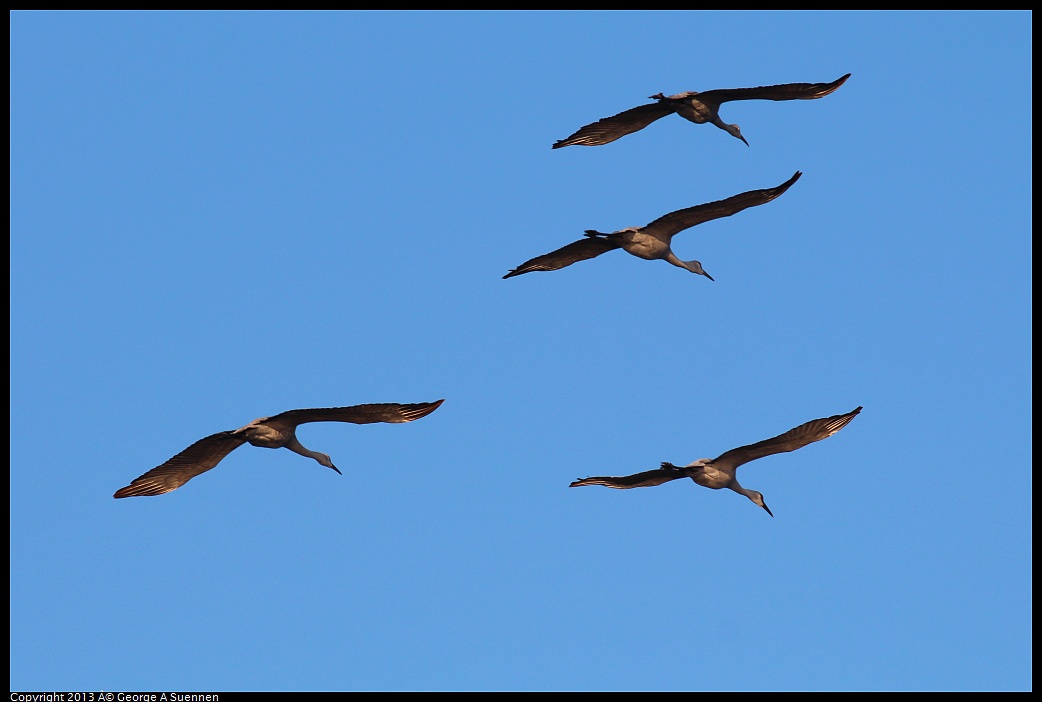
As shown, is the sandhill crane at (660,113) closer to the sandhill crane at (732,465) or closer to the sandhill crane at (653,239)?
the sandhill crane at (653,239)

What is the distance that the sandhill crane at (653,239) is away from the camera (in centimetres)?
3806

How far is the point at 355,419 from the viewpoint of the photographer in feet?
117

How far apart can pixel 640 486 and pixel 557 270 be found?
17.9ft

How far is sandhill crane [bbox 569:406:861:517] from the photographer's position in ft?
122

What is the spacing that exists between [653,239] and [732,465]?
5.49 metres

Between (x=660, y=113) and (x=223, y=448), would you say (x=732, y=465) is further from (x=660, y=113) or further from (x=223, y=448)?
(x=223, y=448)

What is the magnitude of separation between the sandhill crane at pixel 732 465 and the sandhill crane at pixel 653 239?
16.1ft

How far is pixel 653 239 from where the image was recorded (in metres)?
39.7

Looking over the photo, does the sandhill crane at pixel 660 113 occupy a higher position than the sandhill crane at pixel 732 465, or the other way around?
the sandhill crane at pixel 660 113

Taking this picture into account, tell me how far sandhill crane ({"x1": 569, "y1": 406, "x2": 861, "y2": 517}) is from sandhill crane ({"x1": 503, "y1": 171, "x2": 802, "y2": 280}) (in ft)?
16.1

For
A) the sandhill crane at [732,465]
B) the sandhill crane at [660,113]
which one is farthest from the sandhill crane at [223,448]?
the sandhill crane at [660,113]

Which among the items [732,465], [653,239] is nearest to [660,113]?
[653,239]

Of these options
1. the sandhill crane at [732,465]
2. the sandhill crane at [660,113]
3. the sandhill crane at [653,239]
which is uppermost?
the sandhill crane at [660,113]
